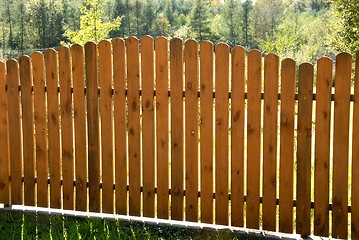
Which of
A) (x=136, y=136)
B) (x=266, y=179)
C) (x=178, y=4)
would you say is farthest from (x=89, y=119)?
(x=178, y=4)

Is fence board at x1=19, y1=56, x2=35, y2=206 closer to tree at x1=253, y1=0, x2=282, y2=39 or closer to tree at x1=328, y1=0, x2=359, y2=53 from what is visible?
tree at x1=328, y1=0, x2=359, y2=53

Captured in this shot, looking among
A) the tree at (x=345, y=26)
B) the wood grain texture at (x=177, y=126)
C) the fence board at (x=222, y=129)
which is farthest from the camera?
the tree at (x=345, y=26)

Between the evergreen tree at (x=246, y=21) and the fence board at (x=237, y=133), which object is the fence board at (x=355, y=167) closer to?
the fence board at (x=237, y=133)

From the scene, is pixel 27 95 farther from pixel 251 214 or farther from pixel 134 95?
pixel 251 214

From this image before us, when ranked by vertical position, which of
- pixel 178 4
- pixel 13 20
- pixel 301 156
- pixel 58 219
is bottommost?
pixel 58 219

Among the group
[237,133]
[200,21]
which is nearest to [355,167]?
[237,133]

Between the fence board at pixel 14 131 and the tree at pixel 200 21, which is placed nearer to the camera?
the fence board at pixel 14 131

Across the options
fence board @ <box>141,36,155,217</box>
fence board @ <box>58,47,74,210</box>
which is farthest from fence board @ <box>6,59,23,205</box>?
fence board @ <box>141,36,155,217</box>

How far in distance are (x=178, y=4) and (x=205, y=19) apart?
97.3ft

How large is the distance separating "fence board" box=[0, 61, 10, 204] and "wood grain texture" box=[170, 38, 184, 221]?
66.8 inches

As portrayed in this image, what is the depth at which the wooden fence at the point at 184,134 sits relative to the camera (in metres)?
3.49

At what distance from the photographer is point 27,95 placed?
411 centimetres

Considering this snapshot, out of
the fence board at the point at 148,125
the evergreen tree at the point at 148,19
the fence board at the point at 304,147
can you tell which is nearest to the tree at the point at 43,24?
the evergreen tree at the point at 148,19

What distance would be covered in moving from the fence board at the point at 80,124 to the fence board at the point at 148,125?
59 centimetres
